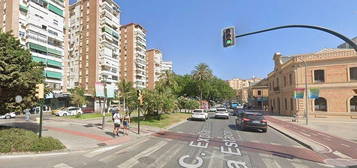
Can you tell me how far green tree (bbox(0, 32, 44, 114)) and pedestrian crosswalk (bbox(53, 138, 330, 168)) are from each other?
5.47 metres

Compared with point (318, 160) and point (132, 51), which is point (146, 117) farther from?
point (132, 51)

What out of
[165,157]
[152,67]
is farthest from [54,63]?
[152,67]

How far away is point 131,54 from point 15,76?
203 ft

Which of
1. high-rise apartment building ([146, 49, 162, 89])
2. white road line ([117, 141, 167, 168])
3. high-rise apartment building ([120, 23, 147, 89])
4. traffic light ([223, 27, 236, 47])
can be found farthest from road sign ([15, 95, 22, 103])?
high-rise apartment building ([146, 49, 162, 89])

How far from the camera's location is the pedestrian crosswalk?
729 cm

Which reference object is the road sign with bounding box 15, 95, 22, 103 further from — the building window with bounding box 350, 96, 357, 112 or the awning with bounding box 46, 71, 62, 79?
the awning with bounding box 46, 71, 62, 79

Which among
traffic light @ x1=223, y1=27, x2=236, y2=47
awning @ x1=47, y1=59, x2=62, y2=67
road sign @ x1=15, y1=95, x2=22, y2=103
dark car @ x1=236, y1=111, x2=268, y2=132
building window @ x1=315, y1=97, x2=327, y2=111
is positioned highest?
awning @ x1=47, y1=59, x2=62, y2=67

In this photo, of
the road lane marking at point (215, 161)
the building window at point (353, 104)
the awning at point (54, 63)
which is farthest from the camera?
the awning at point (54, 63)

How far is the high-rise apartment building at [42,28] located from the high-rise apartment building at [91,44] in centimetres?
664

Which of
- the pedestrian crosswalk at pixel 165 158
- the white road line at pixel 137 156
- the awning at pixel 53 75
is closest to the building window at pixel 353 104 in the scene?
the pedestrian crosswalk at pixel 165 158

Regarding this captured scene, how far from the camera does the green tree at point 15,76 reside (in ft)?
32.3

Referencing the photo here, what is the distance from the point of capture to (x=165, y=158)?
8117 millimetres

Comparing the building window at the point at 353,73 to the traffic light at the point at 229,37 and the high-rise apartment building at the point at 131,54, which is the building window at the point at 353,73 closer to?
the traffic light at the point at 229,37

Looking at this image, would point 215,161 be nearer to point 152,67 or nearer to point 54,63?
point 54,63
